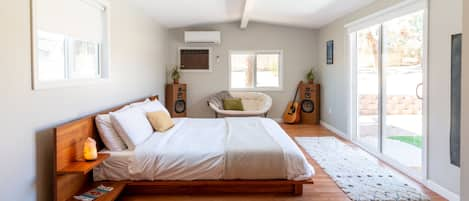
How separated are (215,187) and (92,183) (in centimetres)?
112

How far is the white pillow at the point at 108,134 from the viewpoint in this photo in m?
3.44

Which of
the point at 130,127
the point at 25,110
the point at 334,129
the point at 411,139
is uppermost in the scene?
the point at 25,110

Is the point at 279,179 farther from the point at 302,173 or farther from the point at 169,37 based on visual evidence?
the point at 169,37

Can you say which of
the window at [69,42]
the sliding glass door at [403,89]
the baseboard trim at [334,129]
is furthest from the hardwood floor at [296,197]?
the baseboard trim at [334,129]

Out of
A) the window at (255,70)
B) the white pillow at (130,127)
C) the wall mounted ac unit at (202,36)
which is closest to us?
the white pillow at (130,127)

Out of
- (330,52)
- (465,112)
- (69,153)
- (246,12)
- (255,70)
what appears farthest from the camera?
(255,70)

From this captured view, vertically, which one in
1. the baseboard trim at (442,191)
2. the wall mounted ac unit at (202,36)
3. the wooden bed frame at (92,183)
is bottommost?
the baseboard trim at (442,191)

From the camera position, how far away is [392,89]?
15.1ft

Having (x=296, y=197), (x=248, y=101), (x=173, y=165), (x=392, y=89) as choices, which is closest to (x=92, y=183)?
(x=173, y=165)

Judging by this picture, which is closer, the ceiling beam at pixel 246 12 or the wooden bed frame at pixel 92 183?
the wooden bed frame at pixel 92 183

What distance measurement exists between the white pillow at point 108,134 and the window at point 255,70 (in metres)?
4.96

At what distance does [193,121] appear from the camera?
5145 millimetres

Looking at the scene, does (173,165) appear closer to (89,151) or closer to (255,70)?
(89,151)

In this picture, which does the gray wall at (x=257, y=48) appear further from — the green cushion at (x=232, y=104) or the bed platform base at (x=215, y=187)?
the bed platform base at (x=215, y=187)
